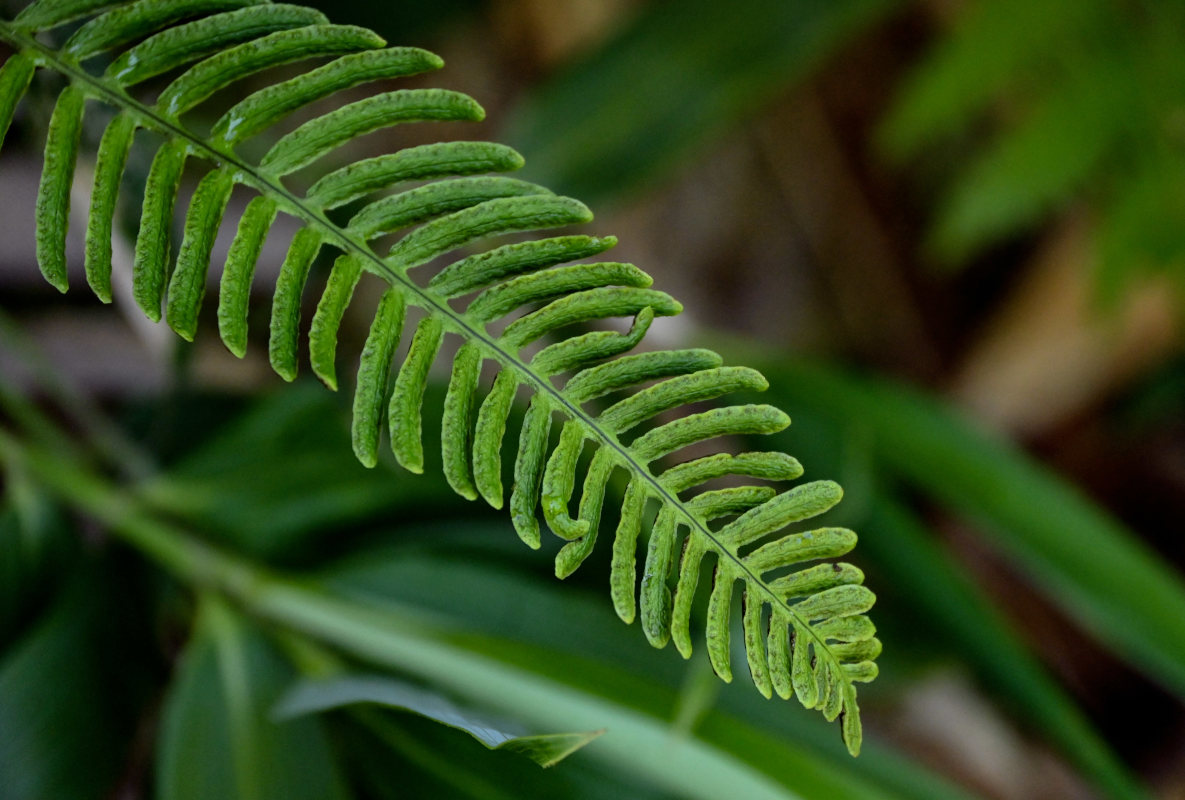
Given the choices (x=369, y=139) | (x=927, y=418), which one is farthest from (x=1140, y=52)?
(x=369, y=139)

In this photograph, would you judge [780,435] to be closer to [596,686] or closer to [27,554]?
[596,686]

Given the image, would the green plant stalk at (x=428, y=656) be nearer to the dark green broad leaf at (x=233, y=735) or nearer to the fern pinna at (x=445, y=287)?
the dark green broad leaf at (x=233, y=735)

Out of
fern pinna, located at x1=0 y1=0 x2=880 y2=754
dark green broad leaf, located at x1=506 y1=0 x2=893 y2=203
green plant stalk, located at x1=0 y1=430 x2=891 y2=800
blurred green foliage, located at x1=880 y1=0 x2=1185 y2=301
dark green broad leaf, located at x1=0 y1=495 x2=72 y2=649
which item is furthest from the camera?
blurred green foliage, located at x1=880 y1=0 x2=1185 y2=301

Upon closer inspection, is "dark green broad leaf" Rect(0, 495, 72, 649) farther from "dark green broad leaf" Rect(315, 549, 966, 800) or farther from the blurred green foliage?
the blurred green foliage

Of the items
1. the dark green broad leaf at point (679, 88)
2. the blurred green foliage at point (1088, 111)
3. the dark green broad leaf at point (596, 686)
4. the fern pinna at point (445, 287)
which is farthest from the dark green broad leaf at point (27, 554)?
the blurred green foliage at point (1088, 111)

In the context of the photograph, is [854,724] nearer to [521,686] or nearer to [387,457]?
[521,686]

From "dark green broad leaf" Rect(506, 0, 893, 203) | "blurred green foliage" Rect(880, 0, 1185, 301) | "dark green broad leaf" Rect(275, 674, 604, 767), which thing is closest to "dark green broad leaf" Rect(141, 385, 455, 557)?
"dark green broad leaf" Rect(275, 674, 604, 767)

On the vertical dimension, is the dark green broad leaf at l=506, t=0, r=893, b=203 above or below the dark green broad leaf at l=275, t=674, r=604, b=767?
above
